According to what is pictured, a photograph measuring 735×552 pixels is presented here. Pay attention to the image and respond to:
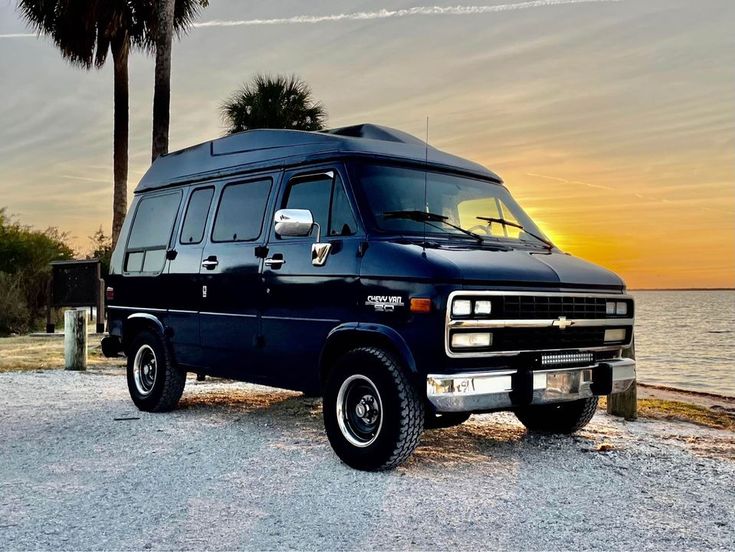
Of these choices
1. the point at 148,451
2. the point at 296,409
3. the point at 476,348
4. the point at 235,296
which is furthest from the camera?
the point at 296,409

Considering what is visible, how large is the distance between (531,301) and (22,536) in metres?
3.68

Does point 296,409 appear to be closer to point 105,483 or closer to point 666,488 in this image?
point 105,483

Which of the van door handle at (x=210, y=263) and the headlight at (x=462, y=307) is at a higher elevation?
the van door handle at (x=210, y=263)

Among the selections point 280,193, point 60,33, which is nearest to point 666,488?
point 280,193

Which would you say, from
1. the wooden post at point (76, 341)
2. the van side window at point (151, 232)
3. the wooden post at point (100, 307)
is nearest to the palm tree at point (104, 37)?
the wooden post at point (100, 307)

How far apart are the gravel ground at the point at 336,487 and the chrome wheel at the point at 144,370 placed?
1.25 ft

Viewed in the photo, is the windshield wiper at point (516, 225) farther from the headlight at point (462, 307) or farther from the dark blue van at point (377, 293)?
the headlight at point (462, 307)

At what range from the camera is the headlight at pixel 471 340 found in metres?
5.67

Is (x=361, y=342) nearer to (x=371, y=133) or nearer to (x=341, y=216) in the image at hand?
(x=341, y=216)

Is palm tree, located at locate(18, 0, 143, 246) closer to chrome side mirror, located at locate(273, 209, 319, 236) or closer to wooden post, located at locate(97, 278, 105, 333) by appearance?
wooden post, located at locate(97, 278, 105, 333)

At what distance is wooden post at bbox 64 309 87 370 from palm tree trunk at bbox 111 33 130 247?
9511mm

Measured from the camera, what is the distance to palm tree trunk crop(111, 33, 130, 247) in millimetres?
22562

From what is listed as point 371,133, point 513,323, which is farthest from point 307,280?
point 513,323

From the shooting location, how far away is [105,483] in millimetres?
5930
